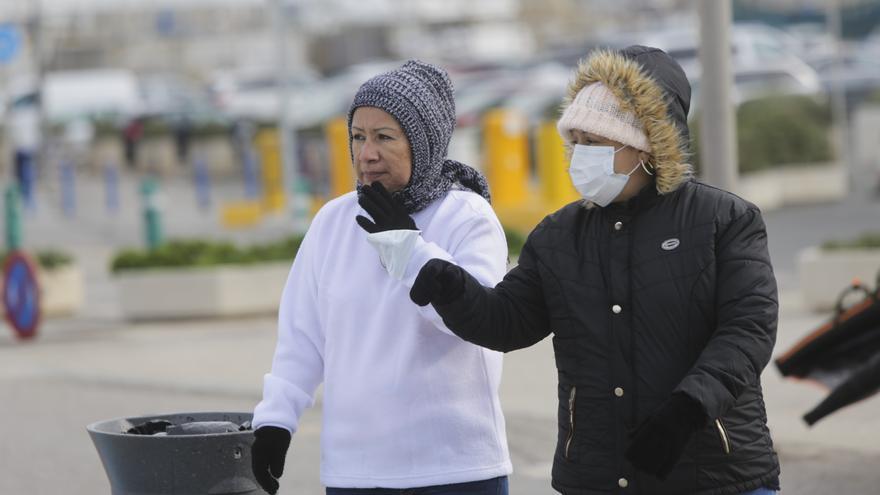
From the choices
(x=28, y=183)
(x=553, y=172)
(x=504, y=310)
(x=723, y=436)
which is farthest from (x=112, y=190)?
(x=723, y=436)

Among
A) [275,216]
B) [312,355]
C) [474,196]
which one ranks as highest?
[474,196]

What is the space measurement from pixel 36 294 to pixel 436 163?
971cm

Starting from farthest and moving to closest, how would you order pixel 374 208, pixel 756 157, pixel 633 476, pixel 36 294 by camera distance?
pixel 756 157 → pixel 36 294 → pixel 374 208 → pixel 633 476

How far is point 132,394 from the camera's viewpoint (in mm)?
10352

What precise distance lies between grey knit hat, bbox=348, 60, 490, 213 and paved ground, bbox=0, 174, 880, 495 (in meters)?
3.39

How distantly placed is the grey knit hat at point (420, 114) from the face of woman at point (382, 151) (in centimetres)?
2

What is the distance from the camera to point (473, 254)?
3961 millimetres

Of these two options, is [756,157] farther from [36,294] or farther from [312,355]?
[312,355]

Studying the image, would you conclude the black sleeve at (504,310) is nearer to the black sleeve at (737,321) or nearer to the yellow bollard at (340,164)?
the black sleeve at (737,321)

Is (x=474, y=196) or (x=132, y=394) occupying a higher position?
(x=474, y=196)

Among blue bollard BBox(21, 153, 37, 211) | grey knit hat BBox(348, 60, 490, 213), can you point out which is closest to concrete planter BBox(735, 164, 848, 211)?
blue bollard BBox(21, 153, 37, 211)

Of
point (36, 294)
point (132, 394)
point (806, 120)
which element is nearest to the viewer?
point (132, 394)

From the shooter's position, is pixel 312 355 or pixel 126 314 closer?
pixel 312 355

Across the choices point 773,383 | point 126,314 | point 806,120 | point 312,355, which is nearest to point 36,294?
point 126,314
